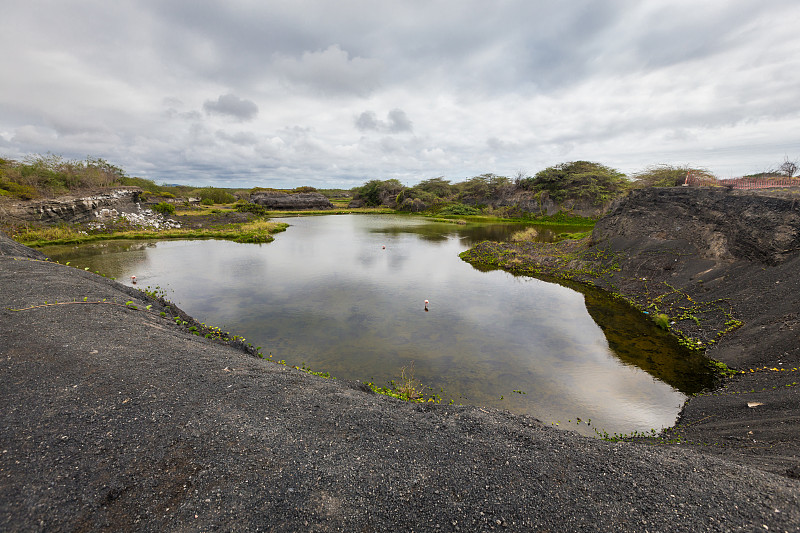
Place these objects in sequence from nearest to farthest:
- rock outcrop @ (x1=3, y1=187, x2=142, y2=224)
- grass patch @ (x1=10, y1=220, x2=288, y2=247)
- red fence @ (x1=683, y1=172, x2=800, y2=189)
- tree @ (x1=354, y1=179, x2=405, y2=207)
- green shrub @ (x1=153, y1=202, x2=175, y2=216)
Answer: red fence @ (x1=683, y1=172, x2=800, y2=189) < grass patch @ (x1=10, y1=220, x2=288, y2=247) < rock outcrop @ (x1=3, y1=187, x2=142, y2=224) < green shrub @ (x1=153, y1=202, x2=175, y2=216) < tree @ (x1=354, y1=179, x2=405, y2=207)

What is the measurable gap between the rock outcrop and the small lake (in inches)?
535

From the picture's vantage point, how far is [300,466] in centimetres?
462

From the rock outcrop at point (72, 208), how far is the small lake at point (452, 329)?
13580 millimetres

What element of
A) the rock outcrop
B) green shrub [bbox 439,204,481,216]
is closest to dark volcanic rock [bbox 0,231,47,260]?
the rock outcrop

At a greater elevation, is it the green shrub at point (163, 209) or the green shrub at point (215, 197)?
the green shrub at point (215, 197)

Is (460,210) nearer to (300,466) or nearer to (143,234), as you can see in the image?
(143,234)

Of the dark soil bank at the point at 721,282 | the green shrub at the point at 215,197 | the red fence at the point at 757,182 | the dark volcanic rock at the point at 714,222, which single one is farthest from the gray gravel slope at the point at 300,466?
the green shrub at the point at 215,197

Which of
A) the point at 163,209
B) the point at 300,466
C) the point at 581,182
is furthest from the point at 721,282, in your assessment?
the point at 163,209

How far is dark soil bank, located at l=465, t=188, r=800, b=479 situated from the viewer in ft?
22.6

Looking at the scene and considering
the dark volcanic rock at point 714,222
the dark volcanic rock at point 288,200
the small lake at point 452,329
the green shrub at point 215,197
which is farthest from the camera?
the dark volcanic rock at point 288,200

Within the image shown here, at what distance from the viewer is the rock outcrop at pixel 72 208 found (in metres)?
32.7

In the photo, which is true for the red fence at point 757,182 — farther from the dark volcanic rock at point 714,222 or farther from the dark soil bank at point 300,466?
the dark soil bank at point 300,466

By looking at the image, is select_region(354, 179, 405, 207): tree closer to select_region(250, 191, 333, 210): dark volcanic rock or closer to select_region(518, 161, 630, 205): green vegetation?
select_region(250, 191, 333, 210): dark volcanic rock

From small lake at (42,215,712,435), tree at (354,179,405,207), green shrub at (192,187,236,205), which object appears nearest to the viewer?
small lake at (42,215,712,435)
